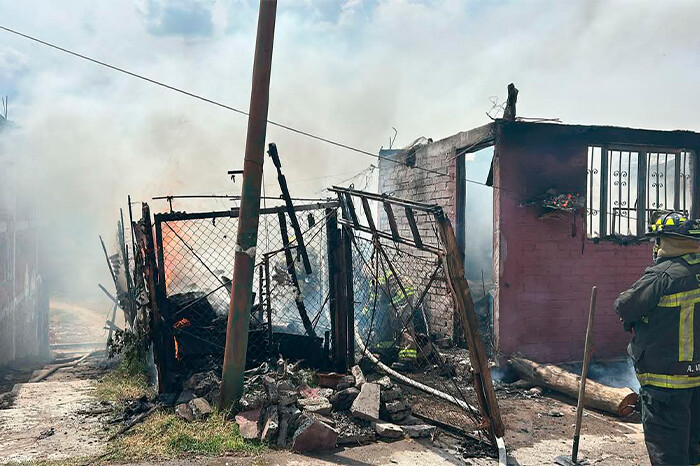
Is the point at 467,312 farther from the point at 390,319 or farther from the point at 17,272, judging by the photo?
the point at 17,272

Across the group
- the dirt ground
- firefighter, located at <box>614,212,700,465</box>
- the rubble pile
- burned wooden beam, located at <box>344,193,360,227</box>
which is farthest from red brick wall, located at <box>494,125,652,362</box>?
firefighter, located at <box>614,212,700,465</box>

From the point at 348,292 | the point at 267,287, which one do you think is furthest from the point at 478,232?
the point at 267,287

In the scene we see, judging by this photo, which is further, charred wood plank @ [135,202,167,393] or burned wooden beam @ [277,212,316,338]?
burned wooden beam @ [277,212,316,338]

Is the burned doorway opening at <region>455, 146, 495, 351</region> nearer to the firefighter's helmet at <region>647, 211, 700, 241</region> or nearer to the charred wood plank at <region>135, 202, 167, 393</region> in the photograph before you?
the firefighter's helmet at <region>647, 211, 700, 241</region>

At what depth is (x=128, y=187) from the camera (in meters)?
21.3

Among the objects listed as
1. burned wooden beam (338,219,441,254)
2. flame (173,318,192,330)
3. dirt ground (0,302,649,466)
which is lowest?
dirt ground (0,302,649,466)

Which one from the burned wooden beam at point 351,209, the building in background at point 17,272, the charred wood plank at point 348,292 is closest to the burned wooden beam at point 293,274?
the charred wood plank at point 348,292

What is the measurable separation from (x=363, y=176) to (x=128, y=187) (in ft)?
43.3

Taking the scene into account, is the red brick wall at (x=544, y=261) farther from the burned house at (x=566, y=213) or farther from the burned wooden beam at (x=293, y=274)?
the burned wooden beam at (x=293, y=274)

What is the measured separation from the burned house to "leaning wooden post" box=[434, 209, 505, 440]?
367 centimetres

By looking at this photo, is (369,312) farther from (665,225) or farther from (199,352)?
(665,225)

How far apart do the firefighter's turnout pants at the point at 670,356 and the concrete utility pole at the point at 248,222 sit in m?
3.55

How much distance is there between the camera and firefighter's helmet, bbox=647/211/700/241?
4.02m

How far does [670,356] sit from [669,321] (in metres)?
0.28
